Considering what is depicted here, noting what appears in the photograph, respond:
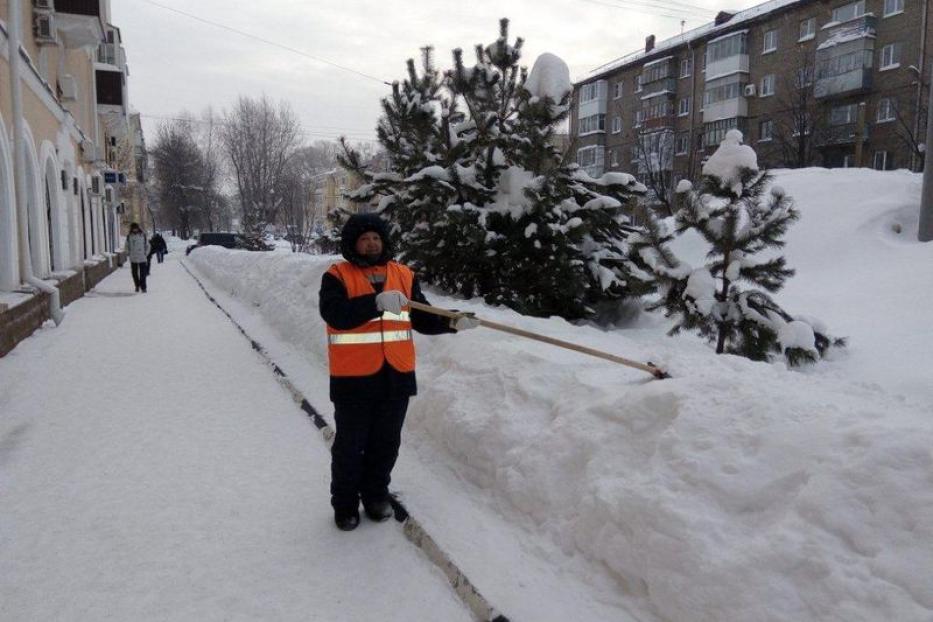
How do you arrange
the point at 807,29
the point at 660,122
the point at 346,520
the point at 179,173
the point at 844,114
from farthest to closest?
the point at 179,173, the point at 660,122, the point at 807,29, the point at 844,114, the point at 346,520

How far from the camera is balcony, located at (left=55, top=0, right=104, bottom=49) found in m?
14.1

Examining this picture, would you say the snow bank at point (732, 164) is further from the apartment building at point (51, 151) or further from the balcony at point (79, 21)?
the balcony at point (79, 21)

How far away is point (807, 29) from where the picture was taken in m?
36.6

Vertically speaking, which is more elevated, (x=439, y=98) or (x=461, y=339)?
(x=439, y=98)

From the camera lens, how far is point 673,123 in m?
42.4

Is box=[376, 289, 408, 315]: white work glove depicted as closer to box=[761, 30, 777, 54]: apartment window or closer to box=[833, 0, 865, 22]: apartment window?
box=[833, 0, 865, 22]: apartment window

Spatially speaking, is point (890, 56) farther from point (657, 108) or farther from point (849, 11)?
point (657, 108)

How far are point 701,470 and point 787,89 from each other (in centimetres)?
3467

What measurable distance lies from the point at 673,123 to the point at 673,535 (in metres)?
43.4

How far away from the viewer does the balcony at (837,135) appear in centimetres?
3000

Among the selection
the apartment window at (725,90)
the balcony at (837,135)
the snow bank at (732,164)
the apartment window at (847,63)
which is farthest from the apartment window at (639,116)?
the snow bank at (732,164)

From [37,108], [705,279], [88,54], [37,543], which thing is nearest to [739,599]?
[37,543]

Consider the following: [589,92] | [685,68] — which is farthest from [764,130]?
[589,92]

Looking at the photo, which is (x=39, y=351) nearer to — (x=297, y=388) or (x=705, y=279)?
(x=297, y=388)
